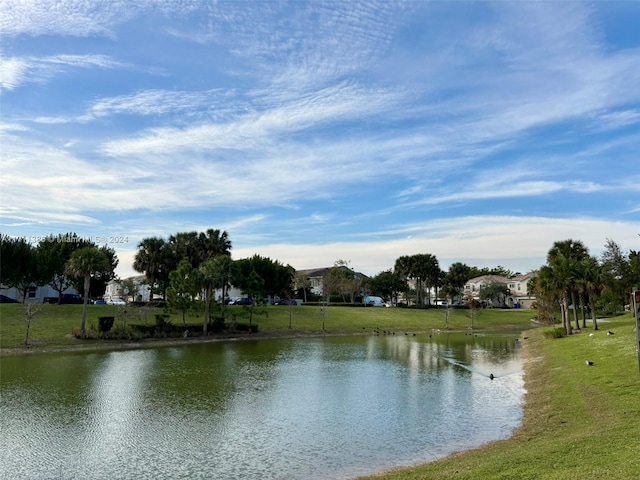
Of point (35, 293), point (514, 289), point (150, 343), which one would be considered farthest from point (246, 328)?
point (514, 289)

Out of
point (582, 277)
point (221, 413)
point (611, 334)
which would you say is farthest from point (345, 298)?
point (221, 413)

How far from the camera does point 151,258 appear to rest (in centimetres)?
8031

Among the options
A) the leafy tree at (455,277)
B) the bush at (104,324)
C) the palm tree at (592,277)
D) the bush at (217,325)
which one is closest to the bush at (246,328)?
the bush at (217,325)

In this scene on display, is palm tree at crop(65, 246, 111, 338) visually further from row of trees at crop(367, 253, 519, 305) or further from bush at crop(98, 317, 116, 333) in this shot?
row of trees at crop(367, 253, 519, 305)

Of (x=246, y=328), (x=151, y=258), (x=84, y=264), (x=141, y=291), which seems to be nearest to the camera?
(x=84, y=264)

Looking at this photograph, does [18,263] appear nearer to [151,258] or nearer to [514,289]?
[151,258]

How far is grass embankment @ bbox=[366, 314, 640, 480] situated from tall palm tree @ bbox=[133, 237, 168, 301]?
6425 centimetres

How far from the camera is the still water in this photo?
1519 centimetres

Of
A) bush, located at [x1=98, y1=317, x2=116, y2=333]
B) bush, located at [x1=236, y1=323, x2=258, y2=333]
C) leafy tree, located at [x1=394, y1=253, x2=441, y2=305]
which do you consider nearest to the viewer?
bush, located at [x1=98, y1=317, x2=116, y2=333]

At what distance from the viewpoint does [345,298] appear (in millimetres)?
112938

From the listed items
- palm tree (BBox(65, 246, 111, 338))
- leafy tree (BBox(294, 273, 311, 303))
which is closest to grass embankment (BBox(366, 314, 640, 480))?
palm tree (BBox(65, 246, 111, 338))

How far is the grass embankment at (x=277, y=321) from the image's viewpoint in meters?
48.9

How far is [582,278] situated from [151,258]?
207 ft

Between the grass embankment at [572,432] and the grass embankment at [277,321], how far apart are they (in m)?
41.6
